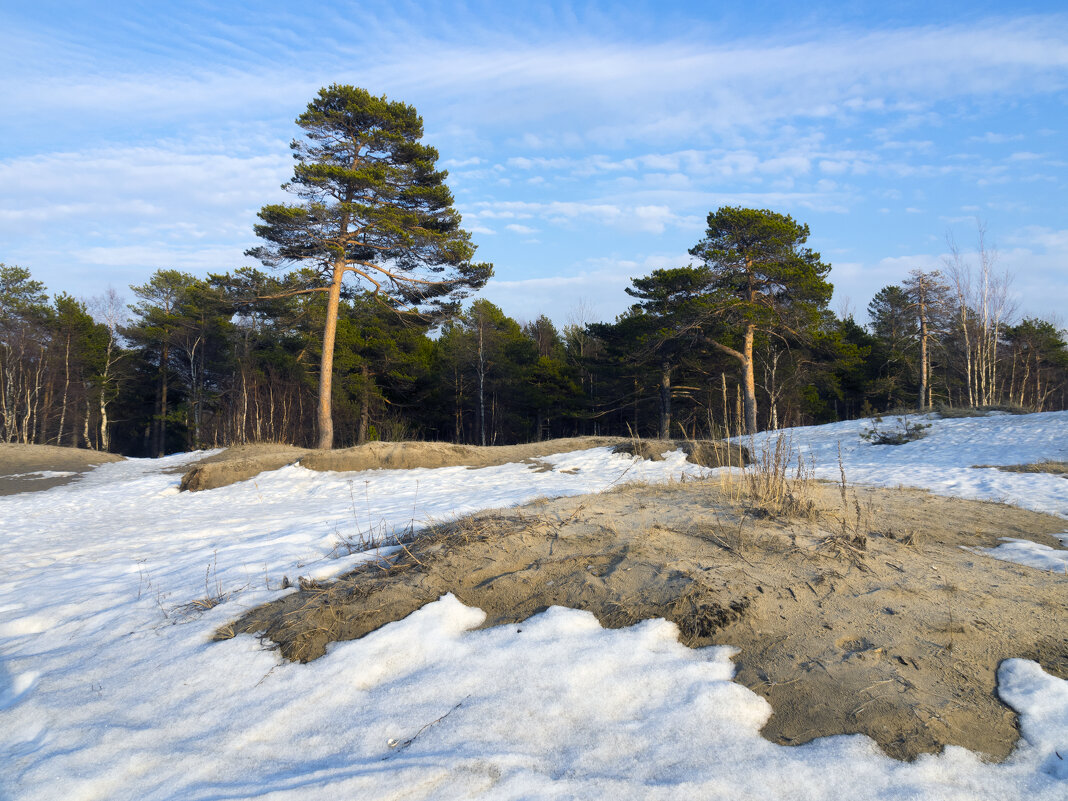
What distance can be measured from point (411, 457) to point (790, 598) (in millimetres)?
10050

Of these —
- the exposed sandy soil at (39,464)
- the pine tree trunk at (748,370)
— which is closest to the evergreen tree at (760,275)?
the pine tree trunk at (748,370)

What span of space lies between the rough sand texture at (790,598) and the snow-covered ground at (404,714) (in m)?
0.12

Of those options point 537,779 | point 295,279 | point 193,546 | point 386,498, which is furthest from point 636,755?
point 295,279

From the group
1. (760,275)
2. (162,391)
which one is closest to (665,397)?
(760,275)

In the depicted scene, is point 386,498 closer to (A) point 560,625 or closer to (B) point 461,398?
(A) point 560,625

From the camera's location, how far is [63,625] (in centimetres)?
364

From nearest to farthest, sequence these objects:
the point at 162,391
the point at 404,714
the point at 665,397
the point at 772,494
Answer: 1. the point at 404,714
2. the point at 772,494
3. the point at 665,397
4. the point at 162,391

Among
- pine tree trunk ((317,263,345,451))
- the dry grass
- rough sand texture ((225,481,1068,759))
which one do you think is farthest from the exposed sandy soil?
the dry grass

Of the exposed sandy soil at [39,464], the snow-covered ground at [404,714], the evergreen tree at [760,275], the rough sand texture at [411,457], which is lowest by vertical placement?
the exposed sandy soil at [39,464]

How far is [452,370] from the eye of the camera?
33.8 meters

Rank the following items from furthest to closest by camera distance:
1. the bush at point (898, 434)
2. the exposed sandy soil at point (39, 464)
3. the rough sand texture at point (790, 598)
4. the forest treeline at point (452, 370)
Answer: the forest treeline at point (452, 370) → the bush at point (898, 434) → the exposed sandy soil at point (39, 464) → the rough sand texture at point (790, 598)

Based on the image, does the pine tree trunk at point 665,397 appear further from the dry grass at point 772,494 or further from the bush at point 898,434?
the dry grass at point 772,494

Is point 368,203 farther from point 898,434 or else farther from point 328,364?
point 898,434

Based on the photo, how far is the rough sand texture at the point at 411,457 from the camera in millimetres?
11359
